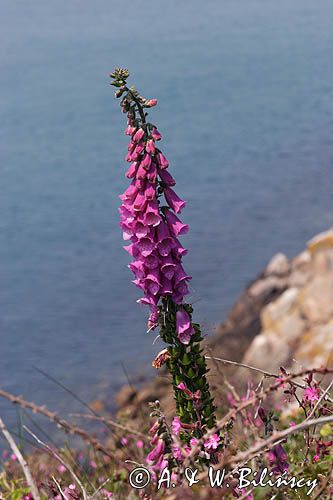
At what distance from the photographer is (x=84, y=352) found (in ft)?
34.6

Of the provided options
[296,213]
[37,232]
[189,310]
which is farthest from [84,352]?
[189,310]

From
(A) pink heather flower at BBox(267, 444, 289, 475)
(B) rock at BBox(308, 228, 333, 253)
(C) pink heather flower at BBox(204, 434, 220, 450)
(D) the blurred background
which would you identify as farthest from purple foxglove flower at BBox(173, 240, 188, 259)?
(B) rock at BBox(308, 228, 333, 253)

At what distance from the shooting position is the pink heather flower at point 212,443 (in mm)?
2926

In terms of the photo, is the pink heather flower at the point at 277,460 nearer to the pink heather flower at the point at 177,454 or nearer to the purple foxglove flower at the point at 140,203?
the pink heather flower at the point at 177,454

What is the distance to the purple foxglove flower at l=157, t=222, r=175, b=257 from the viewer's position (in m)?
2.99

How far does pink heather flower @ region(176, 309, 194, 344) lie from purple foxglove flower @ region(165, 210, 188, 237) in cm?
30

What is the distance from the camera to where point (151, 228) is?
2.99 metres

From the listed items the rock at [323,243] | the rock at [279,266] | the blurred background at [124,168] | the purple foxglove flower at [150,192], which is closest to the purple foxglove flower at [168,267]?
the purple foxglove flower at [150,192]

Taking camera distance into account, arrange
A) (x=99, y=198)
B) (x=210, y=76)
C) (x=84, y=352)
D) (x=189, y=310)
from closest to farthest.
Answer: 1. (x=189, y=310)
2. (x=84, y=352)
3. (x=99, y=198)
4. (x=210, y=76)

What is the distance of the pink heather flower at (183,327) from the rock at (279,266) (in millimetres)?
8096

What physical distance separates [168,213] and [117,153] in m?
10.6

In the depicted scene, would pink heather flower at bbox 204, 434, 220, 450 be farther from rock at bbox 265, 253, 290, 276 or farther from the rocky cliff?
rock at bbox 265, 253, 290, 276

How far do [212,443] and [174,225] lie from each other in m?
0.81

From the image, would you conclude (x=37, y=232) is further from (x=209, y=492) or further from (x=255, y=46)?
(x=209, y=492)
